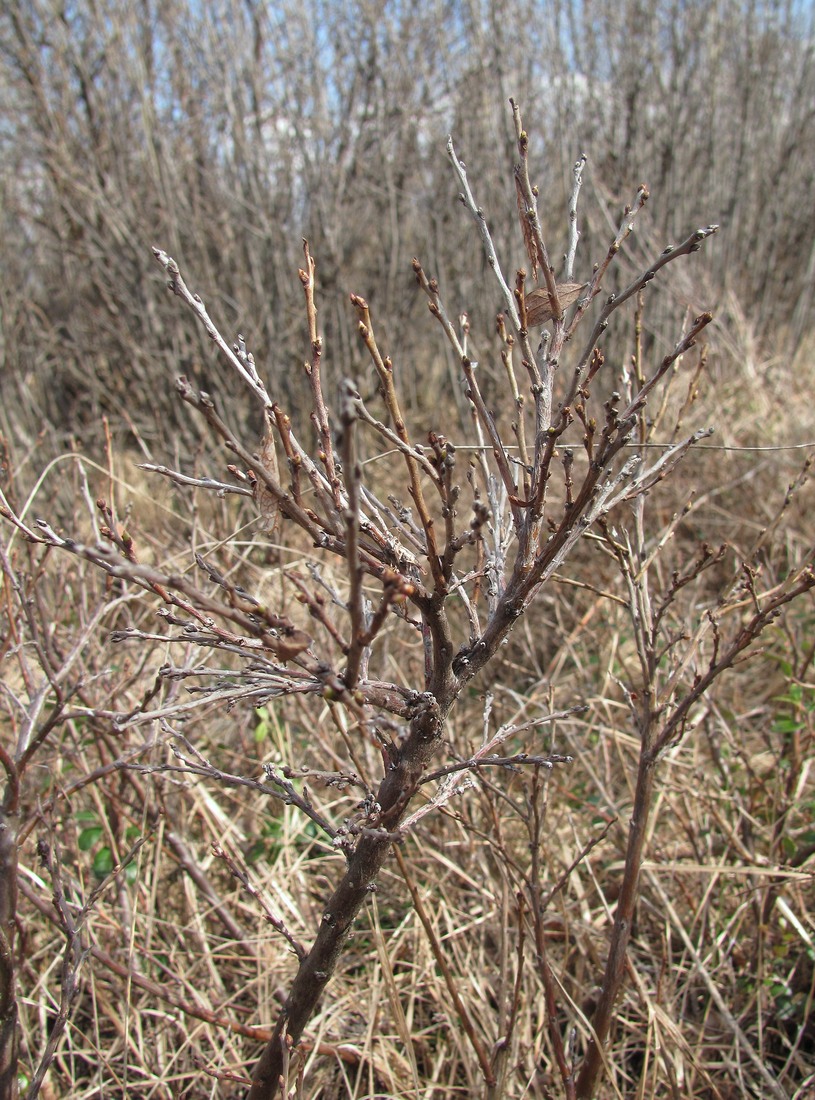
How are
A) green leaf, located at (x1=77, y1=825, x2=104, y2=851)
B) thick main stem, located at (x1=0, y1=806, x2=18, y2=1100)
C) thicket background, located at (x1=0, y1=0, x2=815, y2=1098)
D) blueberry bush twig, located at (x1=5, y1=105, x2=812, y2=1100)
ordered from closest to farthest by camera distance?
blueberry bush twig, located at (x1=5, y1=105, x2=812, y2=1100) → thick main stem, located at (x1=0, y1=806, x2=18, y2=1100) → thicket background, located at (x1=0, y1=0, x2=815, y2=1098) → green leaf, located at (x1=77, y1=825, x2=104, y2=851)

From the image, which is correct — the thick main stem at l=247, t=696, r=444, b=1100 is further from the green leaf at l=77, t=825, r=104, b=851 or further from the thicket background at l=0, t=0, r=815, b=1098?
the green leaf at l=77, t=825, r=104, b=851

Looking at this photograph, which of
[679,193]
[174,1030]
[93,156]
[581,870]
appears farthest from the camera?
[679,193]

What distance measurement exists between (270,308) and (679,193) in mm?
3197

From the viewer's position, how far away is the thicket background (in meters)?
1.87

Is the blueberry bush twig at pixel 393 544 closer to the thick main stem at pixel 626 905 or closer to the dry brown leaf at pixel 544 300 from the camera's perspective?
the dry brown leaf at pixel 544 300

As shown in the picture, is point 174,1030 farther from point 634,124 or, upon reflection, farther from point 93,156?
point 634,124

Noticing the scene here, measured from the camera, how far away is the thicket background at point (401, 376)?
1.87 metres

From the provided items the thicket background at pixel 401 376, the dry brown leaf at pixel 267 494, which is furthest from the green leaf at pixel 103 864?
the dry brown leaf at pixel 267 494

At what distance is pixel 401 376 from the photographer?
6.28 meters

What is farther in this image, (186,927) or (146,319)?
(146,319)

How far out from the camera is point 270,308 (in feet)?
17.2

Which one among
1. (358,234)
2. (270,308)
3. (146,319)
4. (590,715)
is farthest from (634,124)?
(590,715)

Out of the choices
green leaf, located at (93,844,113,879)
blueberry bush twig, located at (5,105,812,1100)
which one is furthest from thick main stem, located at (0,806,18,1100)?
green leaf, located at (93,844,113,879)

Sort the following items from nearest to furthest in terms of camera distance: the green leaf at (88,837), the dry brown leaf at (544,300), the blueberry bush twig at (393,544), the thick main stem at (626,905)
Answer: the blueberry bush twig at (393,544), the dry brown leaf at (544,300), the thick main stem at (626,905), the green leaf at (88,837)
